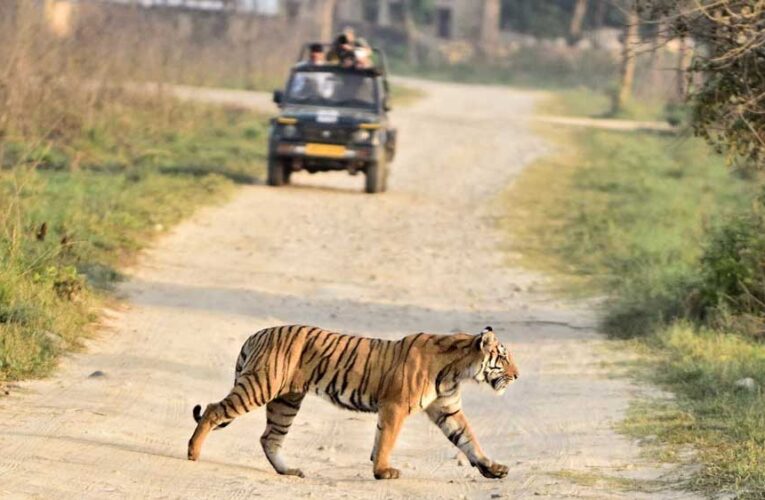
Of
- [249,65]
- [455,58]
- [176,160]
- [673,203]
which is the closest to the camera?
[673,203]

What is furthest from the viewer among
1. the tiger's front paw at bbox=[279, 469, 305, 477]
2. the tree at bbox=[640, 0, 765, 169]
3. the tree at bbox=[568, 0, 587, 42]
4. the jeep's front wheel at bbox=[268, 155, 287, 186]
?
the tree at bbox=[568, 0, 587, 42]

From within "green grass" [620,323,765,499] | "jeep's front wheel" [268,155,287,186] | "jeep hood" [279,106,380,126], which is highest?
"green grass" [620,323,765,499]

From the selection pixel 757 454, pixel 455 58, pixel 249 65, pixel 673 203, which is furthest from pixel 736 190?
pixel 455 58

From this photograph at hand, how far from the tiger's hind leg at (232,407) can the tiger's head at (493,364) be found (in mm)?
1142

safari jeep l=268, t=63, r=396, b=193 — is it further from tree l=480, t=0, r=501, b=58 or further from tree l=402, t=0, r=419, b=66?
tree l=480, t=0, r=501, b=58

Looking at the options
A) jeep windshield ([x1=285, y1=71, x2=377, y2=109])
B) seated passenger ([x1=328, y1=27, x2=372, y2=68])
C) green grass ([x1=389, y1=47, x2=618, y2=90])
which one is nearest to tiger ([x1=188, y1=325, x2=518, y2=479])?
jeep windshield ([x1=285, y1=71, x2=377, y2=109])

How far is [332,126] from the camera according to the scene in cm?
2203

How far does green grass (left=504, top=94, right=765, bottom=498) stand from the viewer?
926 centimetres

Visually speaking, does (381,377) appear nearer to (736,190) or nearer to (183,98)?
(736,190)

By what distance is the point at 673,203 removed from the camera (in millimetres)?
22250

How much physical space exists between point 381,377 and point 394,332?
16.3 ft

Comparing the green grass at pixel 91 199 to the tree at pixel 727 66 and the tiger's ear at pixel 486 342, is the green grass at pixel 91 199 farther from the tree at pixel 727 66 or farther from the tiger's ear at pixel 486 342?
the tree at pixel 727 66

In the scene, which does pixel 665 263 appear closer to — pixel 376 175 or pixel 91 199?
pixel 91 199

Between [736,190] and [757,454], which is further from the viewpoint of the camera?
[736,190]
